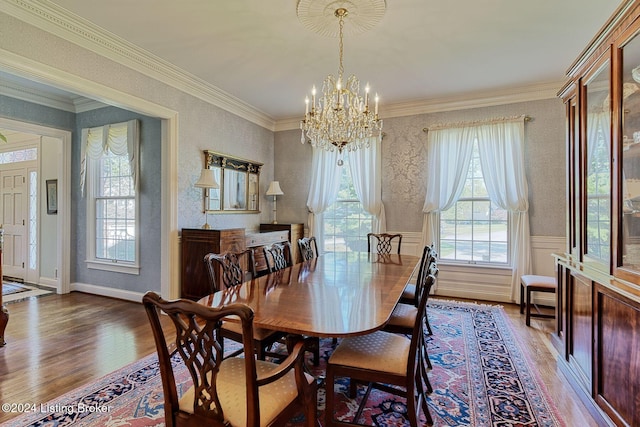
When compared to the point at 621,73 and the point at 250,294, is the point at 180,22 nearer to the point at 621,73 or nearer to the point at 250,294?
the point at 250,294

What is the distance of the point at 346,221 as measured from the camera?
538 centimetres

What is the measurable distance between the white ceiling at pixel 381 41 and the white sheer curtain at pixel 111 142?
50.5 inches

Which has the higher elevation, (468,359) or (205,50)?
(205,50)

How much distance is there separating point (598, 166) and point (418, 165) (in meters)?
2.79

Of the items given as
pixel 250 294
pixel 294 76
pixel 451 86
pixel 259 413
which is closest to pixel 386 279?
pixel 250 294

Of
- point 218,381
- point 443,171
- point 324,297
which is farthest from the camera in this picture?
point 443,171

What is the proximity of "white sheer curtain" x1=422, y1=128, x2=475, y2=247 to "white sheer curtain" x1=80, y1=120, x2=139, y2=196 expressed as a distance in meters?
4.16

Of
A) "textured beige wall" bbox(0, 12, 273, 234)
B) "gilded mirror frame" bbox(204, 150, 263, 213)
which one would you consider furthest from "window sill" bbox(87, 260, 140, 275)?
"gilded mirror frame" bbox(204, 150, 263, 213)

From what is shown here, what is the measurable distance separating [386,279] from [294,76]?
280cm

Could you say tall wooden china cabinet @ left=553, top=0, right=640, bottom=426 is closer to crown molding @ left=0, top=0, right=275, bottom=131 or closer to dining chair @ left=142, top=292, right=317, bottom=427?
dining chair @ left=142, top=292, right=317, bottom=427

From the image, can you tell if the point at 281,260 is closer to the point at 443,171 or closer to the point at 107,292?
the point at 443,171

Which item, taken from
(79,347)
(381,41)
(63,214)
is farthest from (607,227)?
(63,214)

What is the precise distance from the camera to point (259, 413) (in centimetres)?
121

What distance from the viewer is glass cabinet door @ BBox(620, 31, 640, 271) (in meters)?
1.70
